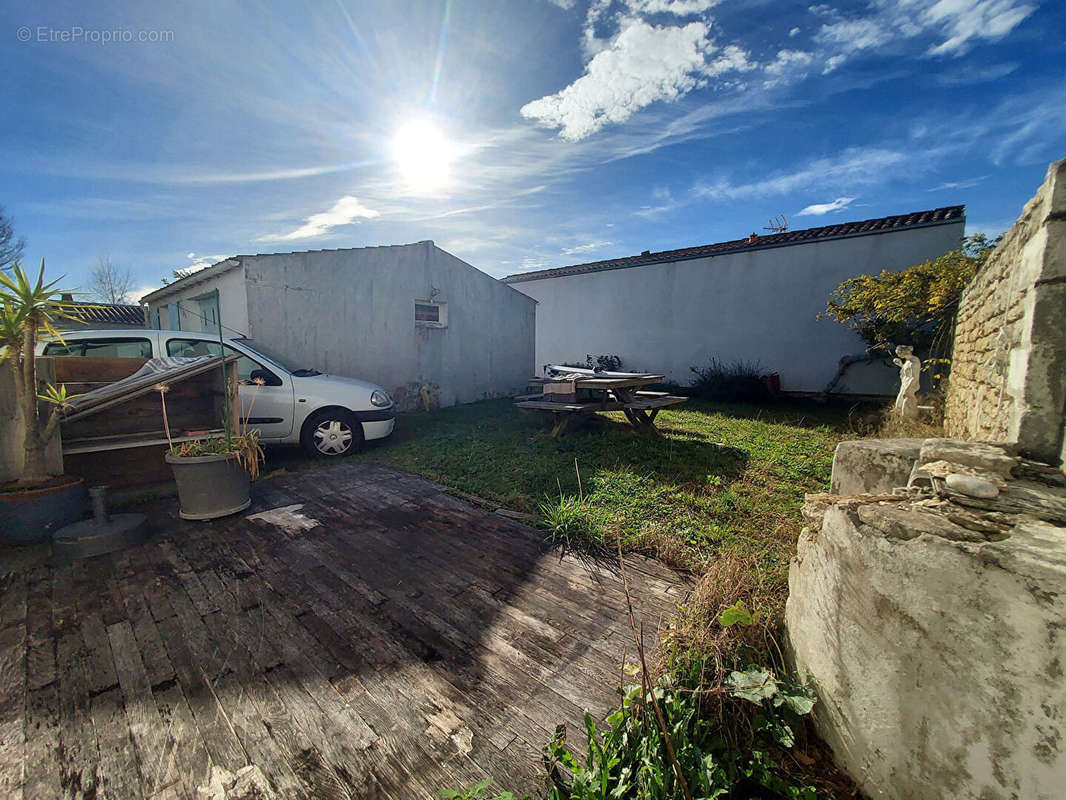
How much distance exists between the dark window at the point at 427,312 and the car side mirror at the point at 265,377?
13.0ft

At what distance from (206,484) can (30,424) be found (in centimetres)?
111

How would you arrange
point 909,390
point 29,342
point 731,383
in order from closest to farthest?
point 29,342, point 909,390, point 731,383

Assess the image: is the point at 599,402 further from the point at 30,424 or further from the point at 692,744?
the point at 30,424

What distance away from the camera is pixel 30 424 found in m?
2.87

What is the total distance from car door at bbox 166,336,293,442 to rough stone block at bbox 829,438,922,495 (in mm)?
5532

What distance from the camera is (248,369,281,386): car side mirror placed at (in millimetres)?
4980

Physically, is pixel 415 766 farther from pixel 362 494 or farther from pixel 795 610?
pixel 362 494

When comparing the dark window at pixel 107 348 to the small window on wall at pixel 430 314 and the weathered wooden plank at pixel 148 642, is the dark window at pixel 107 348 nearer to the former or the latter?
the weathered wooden plank at pixel 148 642

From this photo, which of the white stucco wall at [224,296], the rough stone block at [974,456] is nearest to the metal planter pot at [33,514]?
the white stucco wall at [224,296]

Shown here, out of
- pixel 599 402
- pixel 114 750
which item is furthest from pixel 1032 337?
pixel 599 402

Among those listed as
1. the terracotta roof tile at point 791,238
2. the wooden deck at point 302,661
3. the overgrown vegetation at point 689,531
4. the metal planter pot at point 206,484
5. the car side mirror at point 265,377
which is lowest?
the wooden deck at point 302,661

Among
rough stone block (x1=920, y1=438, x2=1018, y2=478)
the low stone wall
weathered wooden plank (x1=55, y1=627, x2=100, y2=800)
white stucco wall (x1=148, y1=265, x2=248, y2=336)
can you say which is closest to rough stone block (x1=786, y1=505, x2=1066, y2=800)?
the low stone wall

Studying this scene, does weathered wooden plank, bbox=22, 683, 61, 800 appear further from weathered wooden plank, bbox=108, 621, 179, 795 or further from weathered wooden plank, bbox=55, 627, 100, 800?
weathered wooden plank, bbox=108, 621, 179, 795

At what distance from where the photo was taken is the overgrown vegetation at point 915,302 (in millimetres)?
6625
